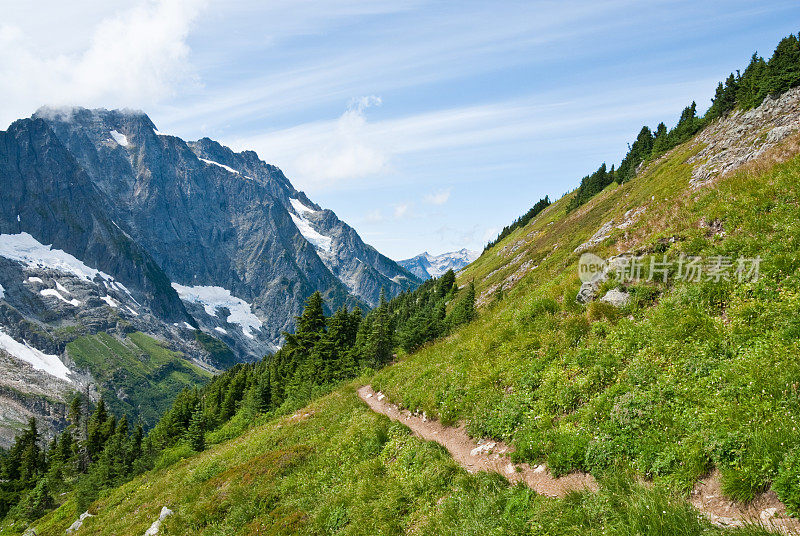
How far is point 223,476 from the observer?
59.9ft

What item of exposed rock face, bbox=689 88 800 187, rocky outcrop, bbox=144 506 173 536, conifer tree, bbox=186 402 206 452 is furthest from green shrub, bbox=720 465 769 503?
exposed rock face, bbox=689 88 800 187

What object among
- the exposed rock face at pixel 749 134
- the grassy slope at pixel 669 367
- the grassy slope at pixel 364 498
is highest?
the exposed rock face at pixel 749 134

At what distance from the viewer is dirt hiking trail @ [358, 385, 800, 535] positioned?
638cm

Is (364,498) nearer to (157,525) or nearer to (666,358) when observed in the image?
(666,358)

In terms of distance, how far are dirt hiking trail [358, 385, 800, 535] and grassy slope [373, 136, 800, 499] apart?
0.23 meters

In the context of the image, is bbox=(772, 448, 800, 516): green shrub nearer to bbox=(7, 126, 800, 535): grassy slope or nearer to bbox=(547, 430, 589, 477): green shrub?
bbox=(7, 126, 800, 535): grassy slope

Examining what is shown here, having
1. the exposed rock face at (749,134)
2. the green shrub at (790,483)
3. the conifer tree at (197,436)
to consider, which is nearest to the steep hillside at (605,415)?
the green shrub at (790,483)

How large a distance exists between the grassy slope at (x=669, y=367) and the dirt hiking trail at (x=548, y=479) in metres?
0.23

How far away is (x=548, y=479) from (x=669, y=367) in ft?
14.4

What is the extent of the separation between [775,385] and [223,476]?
2042cm

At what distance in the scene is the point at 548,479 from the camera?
9766mm

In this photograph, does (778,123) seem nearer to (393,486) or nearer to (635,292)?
(635,292)

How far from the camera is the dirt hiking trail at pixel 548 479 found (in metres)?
6.38

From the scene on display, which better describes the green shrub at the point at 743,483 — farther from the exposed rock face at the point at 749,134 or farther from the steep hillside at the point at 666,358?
the exposed rock face at the point at 749,134
